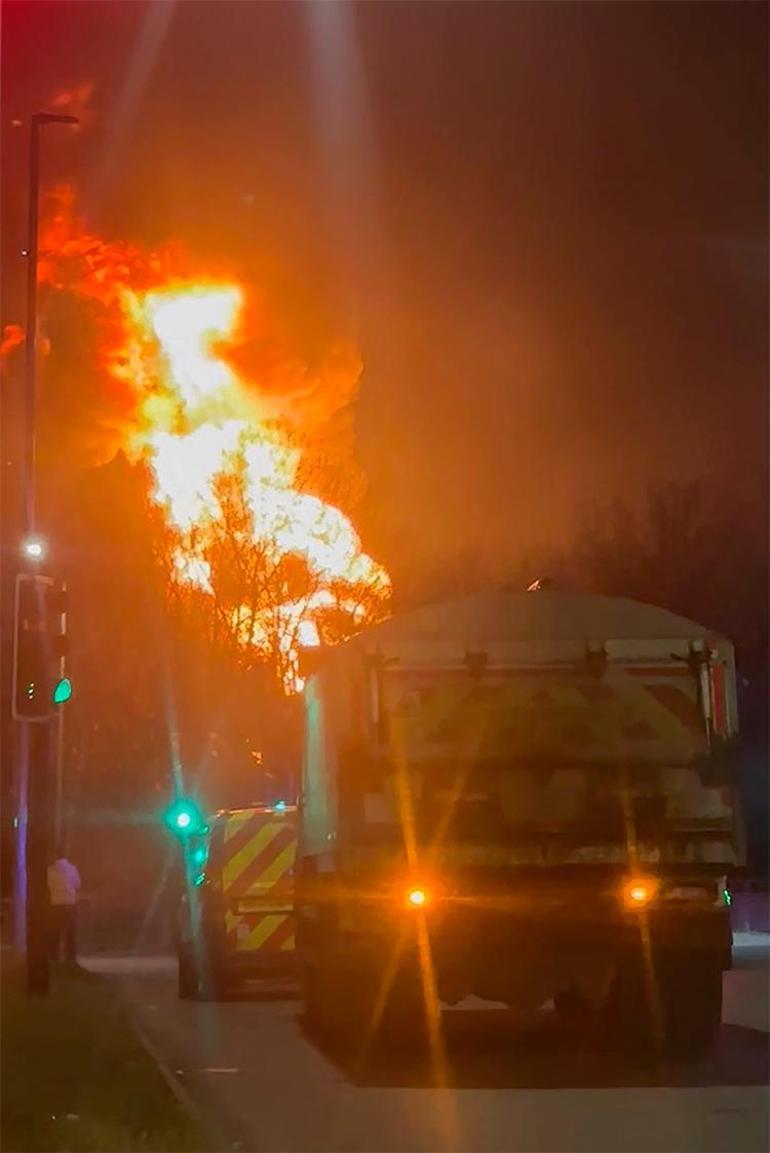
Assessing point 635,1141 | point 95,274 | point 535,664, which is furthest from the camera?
point 95,274

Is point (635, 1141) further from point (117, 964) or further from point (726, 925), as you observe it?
point (117, 964)

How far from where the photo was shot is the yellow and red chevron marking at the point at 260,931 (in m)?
19.5

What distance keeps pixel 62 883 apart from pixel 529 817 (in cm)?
1234

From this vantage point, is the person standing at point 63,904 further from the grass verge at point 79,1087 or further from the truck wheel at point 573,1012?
the truck wheel at point 573,1012

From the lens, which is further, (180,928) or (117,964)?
(117,964)

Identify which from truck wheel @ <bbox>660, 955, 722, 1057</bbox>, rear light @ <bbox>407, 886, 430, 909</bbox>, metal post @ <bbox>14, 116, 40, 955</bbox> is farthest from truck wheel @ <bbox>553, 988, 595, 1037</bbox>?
metal post @ <bbox>14, 116, 40, 955</bbox>

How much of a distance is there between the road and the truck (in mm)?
537

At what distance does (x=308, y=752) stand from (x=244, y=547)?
70.7 feet

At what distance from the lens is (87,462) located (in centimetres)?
3416

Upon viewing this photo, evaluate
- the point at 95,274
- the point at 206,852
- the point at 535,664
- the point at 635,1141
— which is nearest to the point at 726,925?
the point at 535,664

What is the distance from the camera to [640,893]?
41.4ft

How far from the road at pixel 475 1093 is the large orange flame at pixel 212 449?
1399 cm

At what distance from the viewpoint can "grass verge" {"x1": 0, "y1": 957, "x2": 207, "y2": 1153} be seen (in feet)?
28.8

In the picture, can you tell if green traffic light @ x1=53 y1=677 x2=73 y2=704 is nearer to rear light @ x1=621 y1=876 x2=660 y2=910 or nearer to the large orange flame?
rear light @ x1=621 y1=876 x2=660 y2=910
